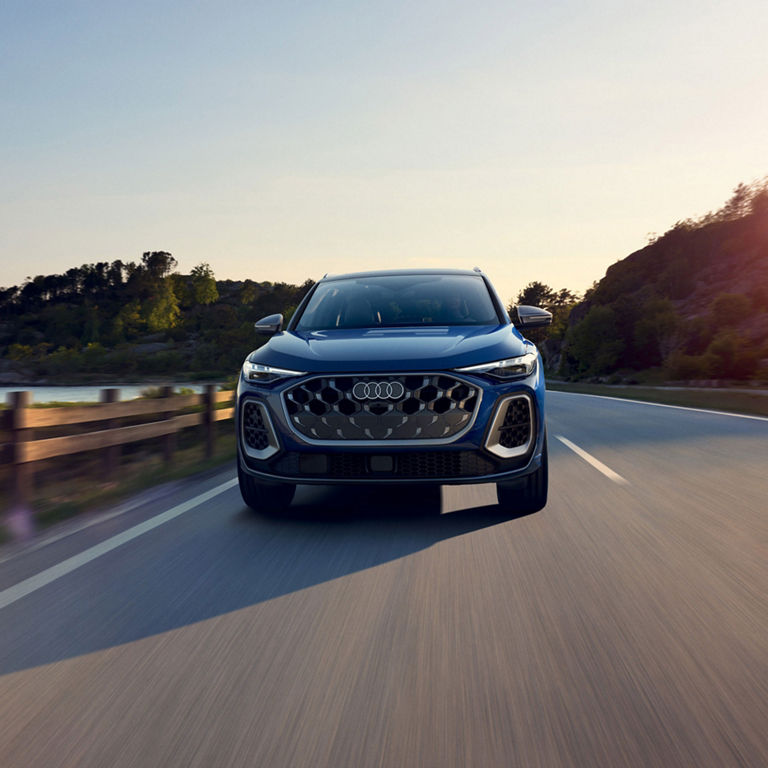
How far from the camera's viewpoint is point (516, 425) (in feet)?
Result: 18.3

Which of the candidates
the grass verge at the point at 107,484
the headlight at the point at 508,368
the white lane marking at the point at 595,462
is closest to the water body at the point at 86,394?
the grass verge at the point at 107,484

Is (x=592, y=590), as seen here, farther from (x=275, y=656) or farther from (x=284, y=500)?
(x=284, y=500)

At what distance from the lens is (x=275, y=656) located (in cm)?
325

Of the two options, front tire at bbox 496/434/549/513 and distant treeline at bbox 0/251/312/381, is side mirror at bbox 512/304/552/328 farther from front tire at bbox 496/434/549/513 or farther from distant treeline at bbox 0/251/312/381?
distant treeline at bbox 0/251/312/381

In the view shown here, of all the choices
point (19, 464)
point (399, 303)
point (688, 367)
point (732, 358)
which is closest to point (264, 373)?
point (399, 303)

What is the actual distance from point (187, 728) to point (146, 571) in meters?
2.11

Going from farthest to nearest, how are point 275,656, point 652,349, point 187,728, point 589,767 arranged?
point 652,349, point 275,656, point 187,728, point 589,767

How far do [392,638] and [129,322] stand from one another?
130018 mm

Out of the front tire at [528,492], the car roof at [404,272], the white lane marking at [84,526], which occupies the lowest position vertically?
the white lane marking at [84,526]

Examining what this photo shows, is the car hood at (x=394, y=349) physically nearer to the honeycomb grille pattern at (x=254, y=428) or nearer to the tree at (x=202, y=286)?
the honeycomb grille pattern at (x=254, y=428)

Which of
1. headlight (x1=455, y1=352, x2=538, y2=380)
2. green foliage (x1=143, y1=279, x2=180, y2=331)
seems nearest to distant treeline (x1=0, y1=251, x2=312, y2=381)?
green foliage (x1=143, y1=279, x2=180, y2=331)

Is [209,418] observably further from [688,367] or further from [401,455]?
[688,367]

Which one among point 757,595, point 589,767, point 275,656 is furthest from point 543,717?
point 757,595

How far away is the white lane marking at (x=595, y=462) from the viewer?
7.84m
